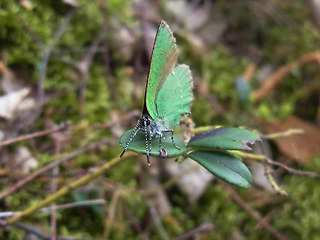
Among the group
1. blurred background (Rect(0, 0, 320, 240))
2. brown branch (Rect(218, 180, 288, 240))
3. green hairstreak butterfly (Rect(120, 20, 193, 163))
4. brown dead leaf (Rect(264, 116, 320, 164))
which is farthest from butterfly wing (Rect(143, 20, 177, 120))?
brown dead leaf (Rect(264, 116, 320, 164))

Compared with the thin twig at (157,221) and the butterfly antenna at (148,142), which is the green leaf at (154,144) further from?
the thin twig at (157,221)

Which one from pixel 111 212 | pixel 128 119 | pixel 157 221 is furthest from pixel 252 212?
pixel 128 119

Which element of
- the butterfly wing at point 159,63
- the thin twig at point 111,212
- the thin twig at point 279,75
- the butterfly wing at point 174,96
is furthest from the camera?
the thin twig at point 279,75

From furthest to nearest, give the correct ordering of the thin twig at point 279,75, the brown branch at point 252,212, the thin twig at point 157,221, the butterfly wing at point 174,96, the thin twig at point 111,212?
the thin twig at point 279,75 → the brown branch at point 252,212 → the thin twig at point 157,221 → the thin twig at point 111,212 → the butterfly wing at point 174,96

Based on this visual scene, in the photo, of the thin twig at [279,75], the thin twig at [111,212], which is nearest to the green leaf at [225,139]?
the thin twig at [111,212]

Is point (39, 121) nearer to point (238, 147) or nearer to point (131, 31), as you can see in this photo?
point (131, 31)

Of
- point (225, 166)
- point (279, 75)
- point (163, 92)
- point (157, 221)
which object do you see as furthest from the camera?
point (279, 75)

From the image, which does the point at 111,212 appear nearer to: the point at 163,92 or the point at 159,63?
the point at 163,92

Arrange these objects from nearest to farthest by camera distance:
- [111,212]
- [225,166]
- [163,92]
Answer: [225,166] < [163,92] < [111,212]
